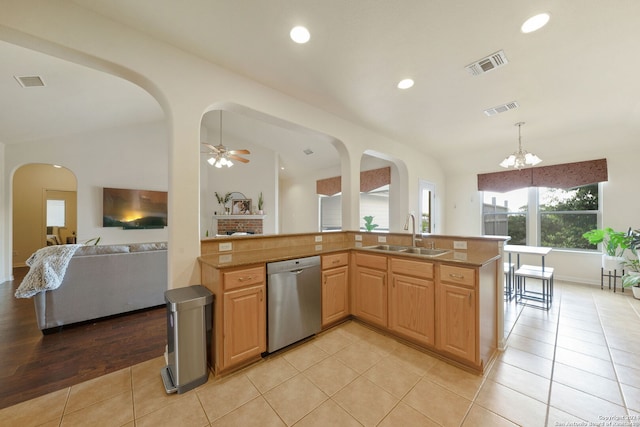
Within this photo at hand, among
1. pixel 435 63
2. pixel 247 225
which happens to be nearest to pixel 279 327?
pixel 435 63

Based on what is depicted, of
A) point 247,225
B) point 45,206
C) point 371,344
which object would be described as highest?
point 45,206

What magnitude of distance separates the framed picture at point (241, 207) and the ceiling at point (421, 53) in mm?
3361

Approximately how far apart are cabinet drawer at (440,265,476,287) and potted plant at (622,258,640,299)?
3.64 metres

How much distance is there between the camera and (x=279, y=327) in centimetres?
220

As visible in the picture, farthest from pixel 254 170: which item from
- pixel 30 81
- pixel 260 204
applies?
pixel 30 81

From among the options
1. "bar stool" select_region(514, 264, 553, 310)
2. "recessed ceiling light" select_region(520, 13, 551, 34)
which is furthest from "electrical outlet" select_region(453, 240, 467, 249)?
"recessed ceiling light" select_region(520, 13, 551, 34)

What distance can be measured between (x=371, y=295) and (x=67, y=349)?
10.2 ft

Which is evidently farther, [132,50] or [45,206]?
[45,206]

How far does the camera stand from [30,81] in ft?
9.21

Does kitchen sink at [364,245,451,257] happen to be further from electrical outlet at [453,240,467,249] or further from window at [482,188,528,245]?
window at [482,188,528,245]

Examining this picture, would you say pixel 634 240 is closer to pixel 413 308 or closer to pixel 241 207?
pixel 413 308

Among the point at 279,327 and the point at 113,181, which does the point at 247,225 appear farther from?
the point at 279,327

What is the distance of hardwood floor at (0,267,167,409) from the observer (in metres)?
1.87

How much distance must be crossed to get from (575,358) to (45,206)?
10.6 meters
